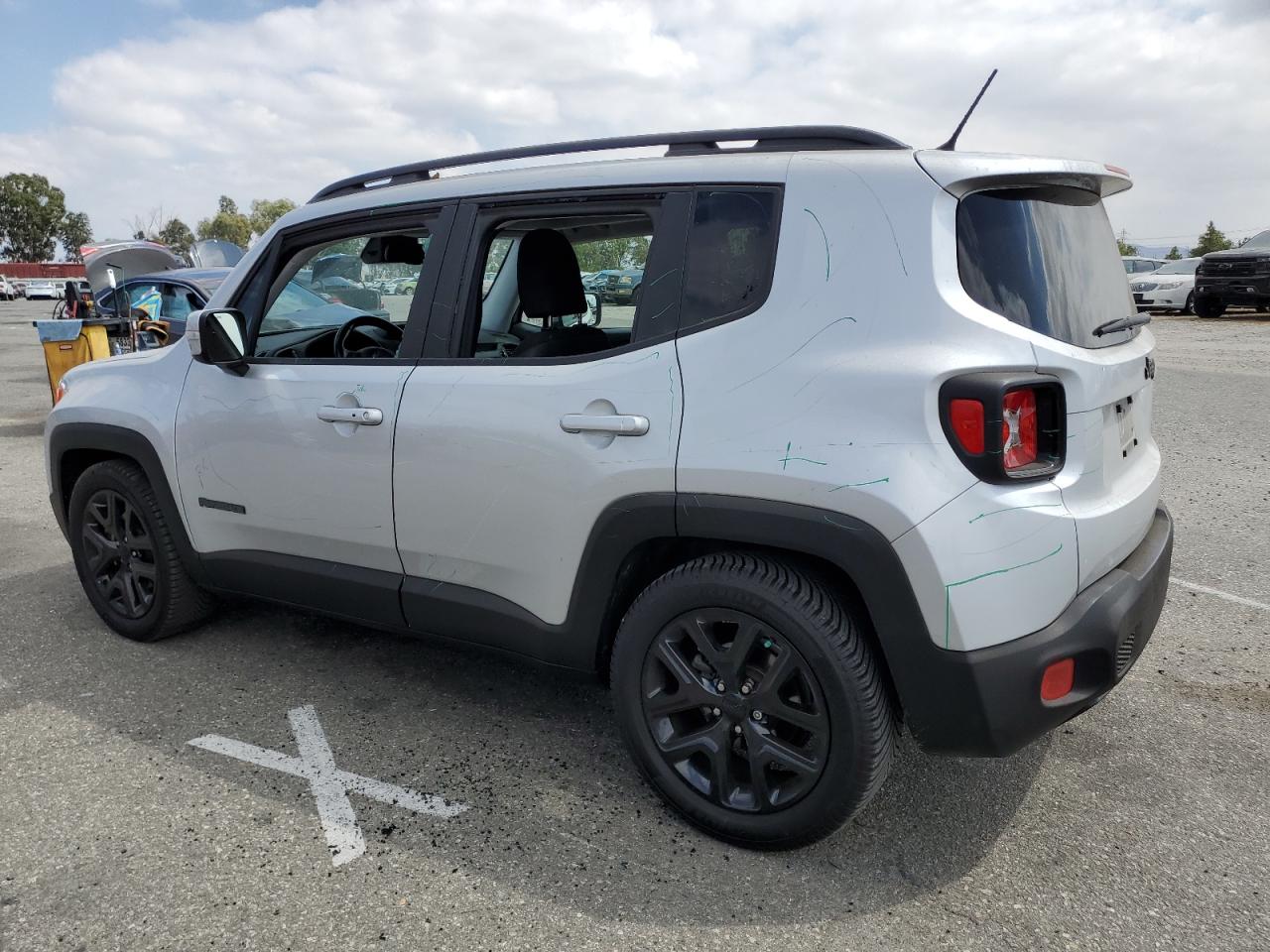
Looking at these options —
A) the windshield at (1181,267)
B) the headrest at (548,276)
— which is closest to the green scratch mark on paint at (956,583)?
the headrest at (548,276)

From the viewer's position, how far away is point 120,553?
3930 mm

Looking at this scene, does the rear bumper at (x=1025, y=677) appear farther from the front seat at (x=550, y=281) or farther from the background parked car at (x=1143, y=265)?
the background parked car at (x=1143, y=265)

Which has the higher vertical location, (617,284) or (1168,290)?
(617,284)

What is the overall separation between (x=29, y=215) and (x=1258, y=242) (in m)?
106

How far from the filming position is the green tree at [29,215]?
303 ft

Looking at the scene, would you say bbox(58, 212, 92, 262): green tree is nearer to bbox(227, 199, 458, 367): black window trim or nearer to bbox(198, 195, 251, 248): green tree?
bbox(198, 195, 251, 248): green tree

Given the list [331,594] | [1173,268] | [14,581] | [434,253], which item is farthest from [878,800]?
[1173,268]

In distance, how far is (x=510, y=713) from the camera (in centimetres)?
336

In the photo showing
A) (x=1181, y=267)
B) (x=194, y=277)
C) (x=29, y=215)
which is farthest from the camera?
(x=29, y=215)

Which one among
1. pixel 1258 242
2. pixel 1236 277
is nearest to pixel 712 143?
pixel 1236 277

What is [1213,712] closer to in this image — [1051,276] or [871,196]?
[1051,276]

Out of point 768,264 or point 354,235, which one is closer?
point 768,264

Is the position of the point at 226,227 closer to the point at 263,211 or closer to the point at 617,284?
the point at 263,211

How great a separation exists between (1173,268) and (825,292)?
88.4ft
